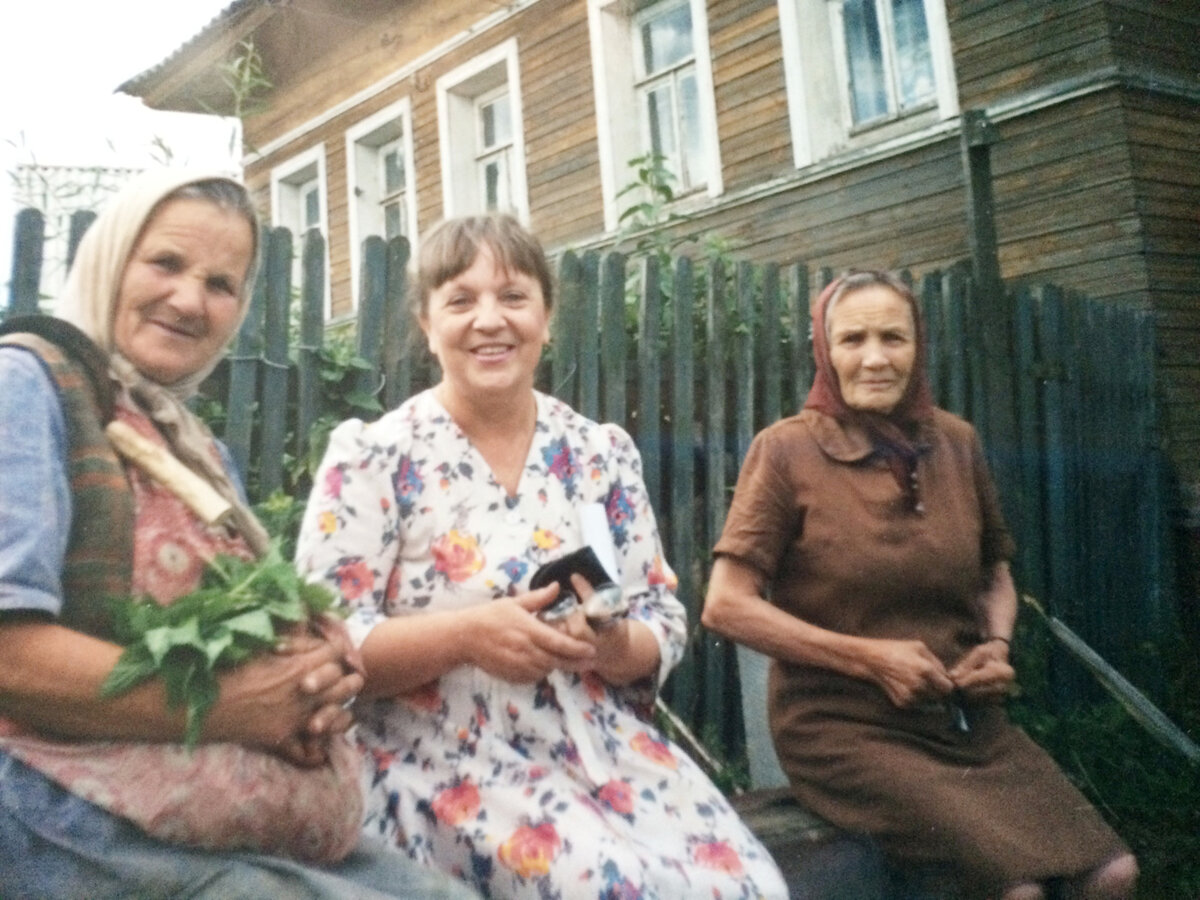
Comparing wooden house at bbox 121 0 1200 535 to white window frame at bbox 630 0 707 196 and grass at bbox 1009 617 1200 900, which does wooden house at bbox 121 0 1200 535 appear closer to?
white window frame at bbox 630 0 707 196

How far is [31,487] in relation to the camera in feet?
3.95

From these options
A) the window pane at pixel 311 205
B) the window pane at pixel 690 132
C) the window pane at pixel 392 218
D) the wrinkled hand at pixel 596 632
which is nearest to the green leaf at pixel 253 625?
the wrinkled hand at pixel 596 632

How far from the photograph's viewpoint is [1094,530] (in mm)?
5695

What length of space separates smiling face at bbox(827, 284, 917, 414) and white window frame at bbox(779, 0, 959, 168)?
5.69 m

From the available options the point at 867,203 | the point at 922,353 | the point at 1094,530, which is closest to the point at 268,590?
the point at 922,353

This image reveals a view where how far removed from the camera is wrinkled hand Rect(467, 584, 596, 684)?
1630 millimetres

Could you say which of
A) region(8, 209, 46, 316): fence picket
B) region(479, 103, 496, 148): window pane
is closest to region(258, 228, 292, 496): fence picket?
region(8, 209, 46, 316): fence picket

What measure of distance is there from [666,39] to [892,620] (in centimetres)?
798

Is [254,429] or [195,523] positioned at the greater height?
[254,429]

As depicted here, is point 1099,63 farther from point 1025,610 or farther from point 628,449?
point 628,449

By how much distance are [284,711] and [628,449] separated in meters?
1.00

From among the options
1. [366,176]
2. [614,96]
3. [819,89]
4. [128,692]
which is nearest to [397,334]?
[128,692]

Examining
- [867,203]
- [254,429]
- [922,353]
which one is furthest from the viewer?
[867,203]

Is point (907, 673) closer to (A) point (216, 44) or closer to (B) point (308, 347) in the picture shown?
(B) point (308, 347)
